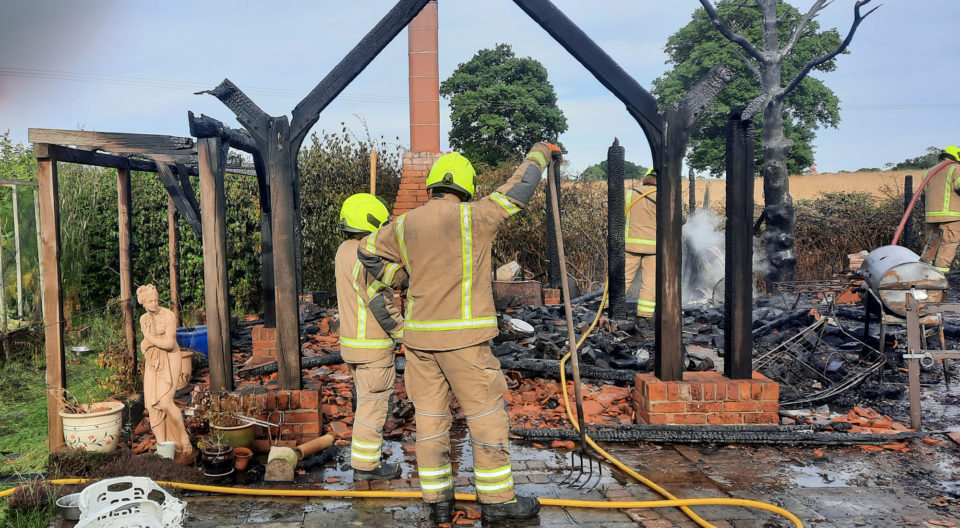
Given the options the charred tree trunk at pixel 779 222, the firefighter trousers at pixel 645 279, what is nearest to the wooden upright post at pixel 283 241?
the firefighter trousers at pixel 645 279

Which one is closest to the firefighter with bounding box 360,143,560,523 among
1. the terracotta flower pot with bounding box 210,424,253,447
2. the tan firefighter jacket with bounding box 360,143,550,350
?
the tan firefighter jacket with bounding box 360,143,550,350

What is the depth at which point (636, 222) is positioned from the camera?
9.98m

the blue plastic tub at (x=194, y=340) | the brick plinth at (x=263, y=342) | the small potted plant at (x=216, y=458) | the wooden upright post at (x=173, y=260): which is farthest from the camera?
the blue plastic tub at (x=194, y=340)

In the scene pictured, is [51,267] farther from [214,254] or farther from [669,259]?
[669,259]

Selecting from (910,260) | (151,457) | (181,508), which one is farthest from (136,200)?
(910,260)

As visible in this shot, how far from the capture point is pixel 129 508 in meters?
3.60

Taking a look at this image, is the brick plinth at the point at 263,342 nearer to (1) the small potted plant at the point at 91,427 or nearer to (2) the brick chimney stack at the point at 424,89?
(2) the brick chimney stack at the point at 424,89

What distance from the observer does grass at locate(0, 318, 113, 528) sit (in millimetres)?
4312

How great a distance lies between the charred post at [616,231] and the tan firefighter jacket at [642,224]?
0.18 meters

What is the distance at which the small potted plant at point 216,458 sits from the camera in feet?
16.0

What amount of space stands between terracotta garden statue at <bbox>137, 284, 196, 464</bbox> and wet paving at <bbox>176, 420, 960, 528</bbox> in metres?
0.99

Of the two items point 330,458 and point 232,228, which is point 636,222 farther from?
point 232,228

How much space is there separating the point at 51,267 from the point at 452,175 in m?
3.84

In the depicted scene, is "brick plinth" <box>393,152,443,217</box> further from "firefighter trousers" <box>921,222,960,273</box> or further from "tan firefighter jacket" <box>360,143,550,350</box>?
"firefighter trousers" <box>921,222,960,273</box>
